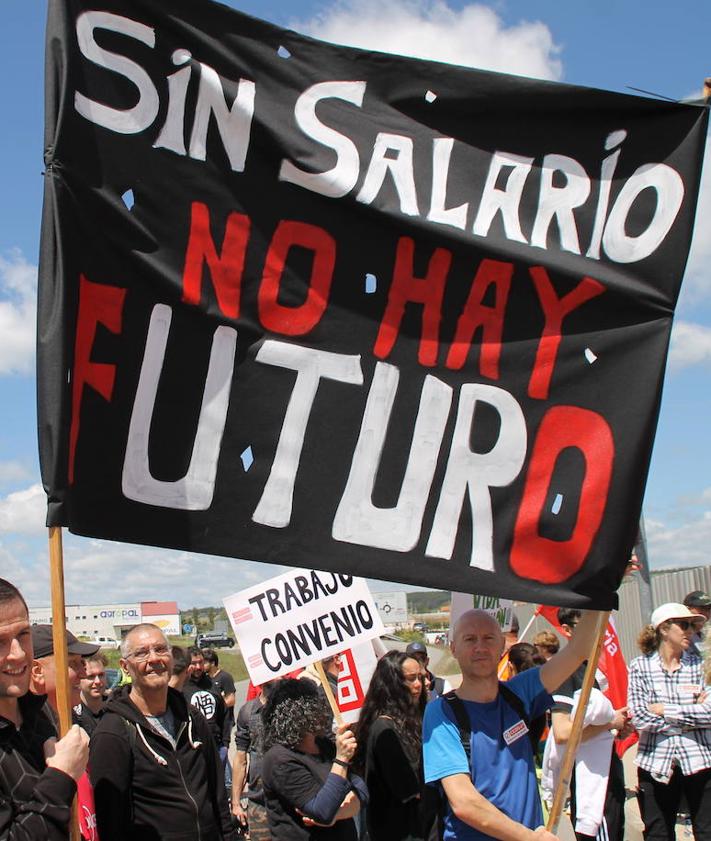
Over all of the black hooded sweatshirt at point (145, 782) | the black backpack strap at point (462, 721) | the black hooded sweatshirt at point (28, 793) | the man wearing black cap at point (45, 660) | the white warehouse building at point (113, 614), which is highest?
the man wearing black cap at point (45, 660)

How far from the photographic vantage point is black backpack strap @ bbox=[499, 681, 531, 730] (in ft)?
13.7

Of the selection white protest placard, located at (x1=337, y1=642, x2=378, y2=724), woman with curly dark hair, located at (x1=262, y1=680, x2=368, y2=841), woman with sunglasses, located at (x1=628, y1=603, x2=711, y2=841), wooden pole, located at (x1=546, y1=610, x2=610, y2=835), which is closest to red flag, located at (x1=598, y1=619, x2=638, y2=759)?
woman with sunglasses, located at (x1=628, y1=603, x2=711, y2=841)

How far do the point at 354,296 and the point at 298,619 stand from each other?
3.57m

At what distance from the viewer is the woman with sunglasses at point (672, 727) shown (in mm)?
6574

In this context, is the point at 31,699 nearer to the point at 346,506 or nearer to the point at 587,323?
the point at 346,506

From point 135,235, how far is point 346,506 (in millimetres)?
1358

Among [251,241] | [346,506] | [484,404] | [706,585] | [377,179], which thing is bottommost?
[706,585]

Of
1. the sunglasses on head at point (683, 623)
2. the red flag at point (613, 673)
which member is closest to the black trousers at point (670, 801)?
the red flag at point (613, 673)

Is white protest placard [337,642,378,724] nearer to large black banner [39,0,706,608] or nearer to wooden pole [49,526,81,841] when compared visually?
large black banner [39,0,706,608]

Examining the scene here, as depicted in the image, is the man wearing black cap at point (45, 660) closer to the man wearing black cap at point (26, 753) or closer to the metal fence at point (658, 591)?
the man wearing black cap at point (26, 753)

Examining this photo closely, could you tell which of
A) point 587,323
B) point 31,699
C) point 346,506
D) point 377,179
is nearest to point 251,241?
point 377,179

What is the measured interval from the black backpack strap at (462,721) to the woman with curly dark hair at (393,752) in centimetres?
80

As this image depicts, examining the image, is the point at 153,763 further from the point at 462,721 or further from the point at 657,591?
the point at 657,591

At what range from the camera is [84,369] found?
3.78 metres
